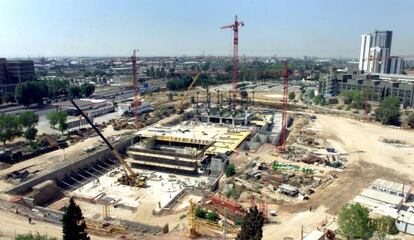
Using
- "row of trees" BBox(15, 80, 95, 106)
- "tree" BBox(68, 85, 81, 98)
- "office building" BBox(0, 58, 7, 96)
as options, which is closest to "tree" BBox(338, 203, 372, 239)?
"row of trees" BBox(15, 80, 95, 106)

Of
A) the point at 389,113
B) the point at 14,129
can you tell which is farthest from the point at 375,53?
the point at 14,129

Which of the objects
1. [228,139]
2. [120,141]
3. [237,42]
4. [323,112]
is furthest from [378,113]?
[120,141]

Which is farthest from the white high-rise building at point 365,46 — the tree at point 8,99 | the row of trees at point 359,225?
the row of trees at point 359,225

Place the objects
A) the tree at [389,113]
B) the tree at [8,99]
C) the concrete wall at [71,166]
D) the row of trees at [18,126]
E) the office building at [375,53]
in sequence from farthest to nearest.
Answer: the office building at [375,53] → the tree at [8,99] → the tree at [389,113] → the row of trees at [18,126] → the concrete wall at [71,166]

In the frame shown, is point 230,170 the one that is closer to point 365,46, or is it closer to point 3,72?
point 3,72

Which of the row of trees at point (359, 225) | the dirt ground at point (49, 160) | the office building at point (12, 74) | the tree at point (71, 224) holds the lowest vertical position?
the dirt ground at point (49, 160)

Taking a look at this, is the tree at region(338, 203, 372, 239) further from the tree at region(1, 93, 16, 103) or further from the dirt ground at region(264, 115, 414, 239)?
the tree at region(1, 93, 16, 103)

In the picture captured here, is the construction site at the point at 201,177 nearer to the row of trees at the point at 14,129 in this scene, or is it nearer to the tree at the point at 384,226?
the tree at the point at 384,226
